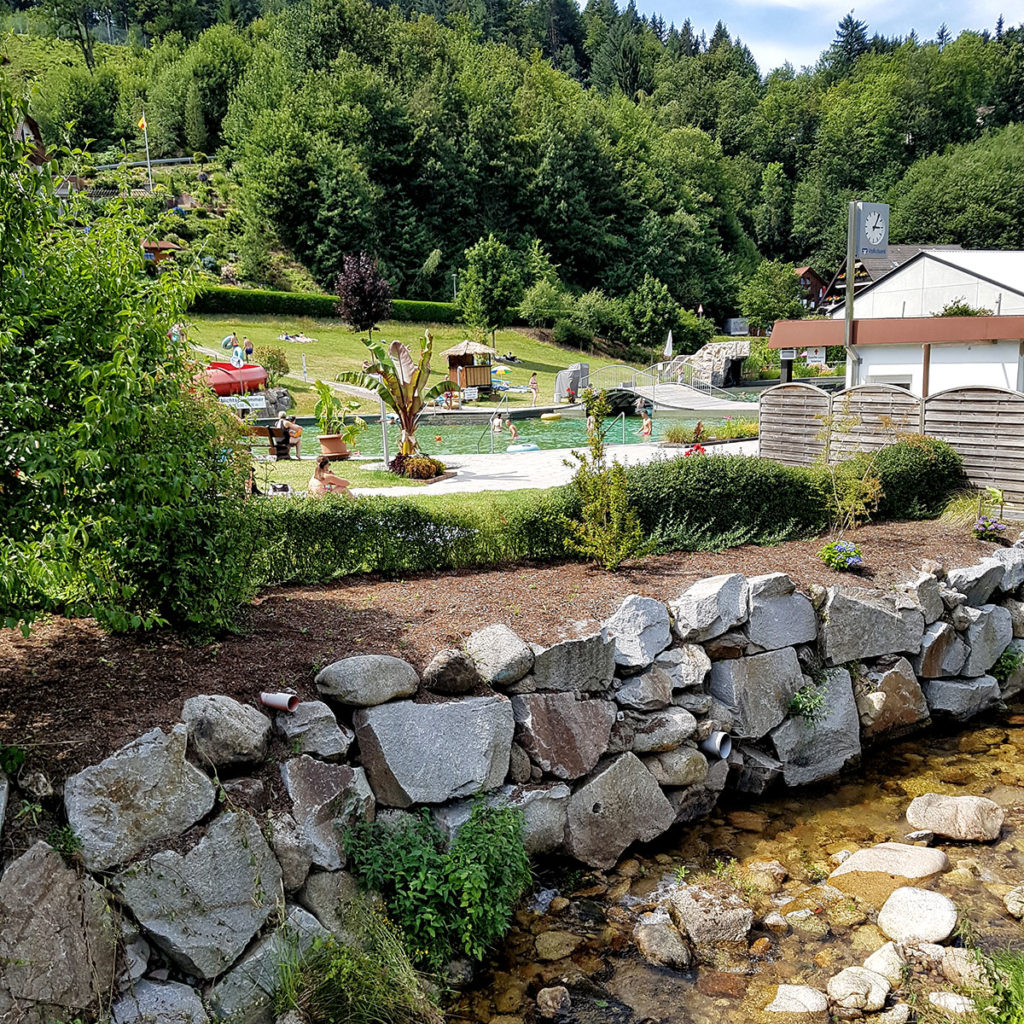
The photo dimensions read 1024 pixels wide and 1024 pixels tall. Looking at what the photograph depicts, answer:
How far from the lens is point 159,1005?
4.59m

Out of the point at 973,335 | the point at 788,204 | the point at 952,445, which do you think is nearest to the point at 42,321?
the point at 952,445

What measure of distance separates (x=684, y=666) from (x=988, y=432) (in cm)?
869

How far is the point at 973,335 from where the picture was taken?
62.2 feet

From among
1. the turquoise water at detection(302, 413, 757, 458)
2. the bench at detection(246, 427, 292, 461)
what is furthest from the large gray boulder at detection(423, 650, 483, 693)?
the turquoise water at detection(302, 413, 757, 458)

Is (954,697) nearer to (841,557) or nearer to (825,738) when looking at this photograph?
(841,557)

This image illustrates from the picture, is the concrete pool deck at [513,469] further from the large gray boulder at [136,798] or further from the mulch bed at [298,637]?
the large gray boulder at [136,798]

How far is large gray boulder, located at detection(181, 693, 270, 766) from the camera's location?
5.21 meters

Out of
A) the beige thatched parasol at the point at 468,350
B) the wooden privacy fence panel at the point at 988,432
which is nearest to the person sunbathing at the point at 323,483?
the wooden privacy fence panel at the point at 988,432

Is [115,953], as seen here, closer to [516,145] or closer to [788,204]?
[516,145]

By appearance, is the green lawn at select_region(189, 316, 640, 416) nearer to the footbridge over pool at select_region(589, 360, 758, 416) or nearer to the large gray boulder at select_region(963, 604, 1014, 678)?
the footbridge over pool at select_region(589, 360, 758, 416)

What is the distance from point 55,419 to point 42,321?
0.74 m

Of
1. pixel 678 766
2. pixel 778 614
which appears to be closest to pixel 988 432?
pixel 778 614

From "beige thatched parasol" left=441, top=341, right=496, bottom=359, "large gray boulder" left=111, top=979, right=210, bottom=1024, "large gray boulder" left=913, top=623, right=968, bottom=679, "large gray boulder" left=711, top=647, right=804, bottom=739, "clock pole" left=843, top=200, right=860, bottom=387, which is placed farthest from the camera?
"beige thatched parasol" left=441, top=341, right=496, bottom=359

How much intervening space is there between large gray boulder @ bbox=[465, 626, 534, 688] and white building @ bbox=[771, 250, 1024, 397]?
637 inches
